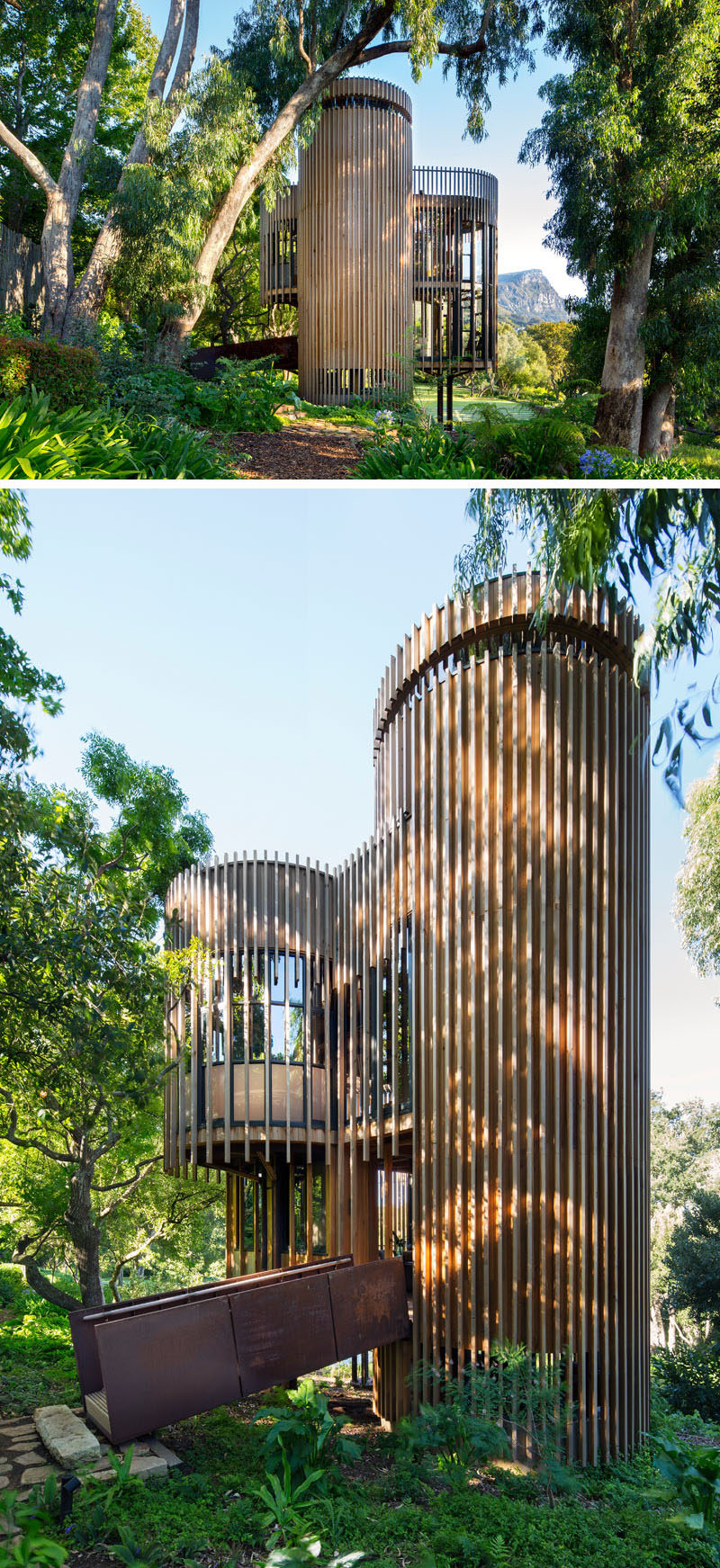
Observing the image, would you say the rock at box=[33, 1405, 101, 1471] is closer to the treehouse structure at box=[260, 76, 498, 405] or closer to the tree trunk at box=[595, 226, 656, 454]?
the tree trunk at box=[595, 226, 656, 454]

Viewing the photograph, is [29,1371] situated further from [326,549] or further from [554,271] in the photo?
[554,271]

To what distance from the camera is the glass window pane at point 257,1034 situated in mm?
9836

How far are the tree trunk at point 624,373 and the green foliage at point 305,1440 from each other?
11649 mm

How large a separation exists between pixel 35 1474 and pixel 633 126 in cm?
1426

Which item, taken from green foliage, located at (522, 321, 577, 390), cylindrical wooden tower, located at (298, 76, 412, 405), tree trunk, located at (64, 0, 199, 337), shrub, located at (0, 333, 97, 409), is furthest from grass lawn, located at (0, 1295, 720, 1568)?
green foliage, located at (522, 321, 577, 390)

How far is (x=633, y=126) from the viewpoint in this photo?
38.9 ft

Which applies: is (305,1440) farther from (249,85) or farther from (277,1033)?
(249,85)

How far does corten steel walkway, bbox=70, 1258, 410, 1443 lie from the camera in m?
5.85

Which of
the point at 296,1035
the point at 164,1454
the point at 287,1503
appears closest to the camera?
the point at 287,1503

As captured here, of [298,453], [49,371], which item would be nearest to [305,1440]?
[298,453]

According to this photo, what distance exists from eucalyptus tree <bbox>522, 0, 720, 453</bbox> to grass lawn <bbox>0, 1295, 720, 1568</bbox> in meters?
12.9

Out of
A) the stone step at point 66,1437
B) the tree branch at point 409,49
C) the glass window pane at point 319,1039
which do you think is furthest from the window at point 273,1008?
the tree branch at point 409,49

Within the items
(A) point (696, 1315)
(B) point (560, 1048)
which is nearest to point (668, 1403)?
(A) point (696, 1315)

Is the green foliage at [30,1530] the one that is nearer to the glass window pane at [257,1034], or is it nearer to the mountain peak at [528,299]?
the glass window pane at [257,1034]
